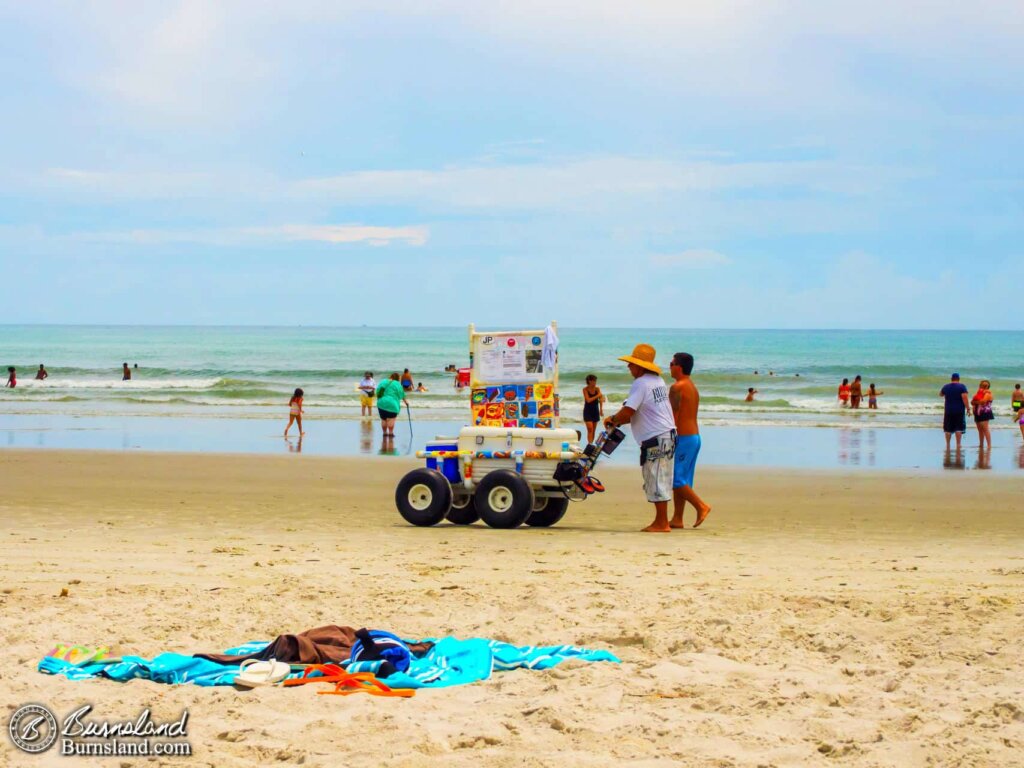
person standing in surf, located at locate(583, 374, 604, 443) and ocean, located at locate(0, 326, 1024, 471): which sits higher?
person standing in surf, located at locate(583, 374, 604, 443)

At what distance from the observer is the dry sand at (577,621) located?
432cm

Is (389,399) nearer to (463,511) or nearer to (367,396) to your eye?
(367,396)

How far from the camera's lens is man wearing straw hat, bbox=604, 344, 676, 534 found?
975 cm

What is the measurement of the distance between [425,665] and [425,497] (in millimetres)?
5008

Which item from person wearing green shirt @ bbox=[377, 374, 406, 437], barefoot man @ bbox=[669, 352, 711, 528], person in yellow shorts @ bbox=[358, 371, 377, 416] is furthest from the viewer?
person in yellow shorts @ bbox=[358, 371, 377, 416]

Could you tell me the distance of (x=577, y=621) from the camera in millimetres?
6191

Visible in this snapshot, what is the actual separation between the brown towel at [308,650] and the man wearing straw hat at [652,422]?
446cm

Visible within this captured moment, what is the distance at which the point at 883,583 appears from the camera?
294 inches

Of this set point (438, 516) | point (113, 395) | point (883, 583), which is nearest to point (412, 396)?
point (113, 395)

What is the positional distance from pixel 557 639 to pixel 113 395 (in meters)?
34.9

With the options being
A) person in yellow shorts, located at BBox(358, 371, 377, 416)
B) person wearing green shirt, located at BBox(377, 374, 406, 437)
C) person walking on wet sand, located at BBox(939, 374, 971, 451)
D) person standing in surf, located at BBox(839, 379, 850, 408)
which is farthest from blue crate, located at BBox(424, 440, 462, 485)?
person standing in surf, located at BBox(839, 379, 850, 408)

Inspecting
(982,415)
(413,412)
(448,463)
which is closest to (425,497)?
(448,463)

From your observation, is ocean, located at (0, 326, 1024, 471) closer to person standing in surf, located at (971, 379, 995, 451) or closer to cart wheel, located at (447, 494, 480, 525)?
person standing in surf, located at (971, 379, 995, 451)

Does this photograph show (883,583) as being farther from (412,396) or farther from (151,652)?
(412,396)
